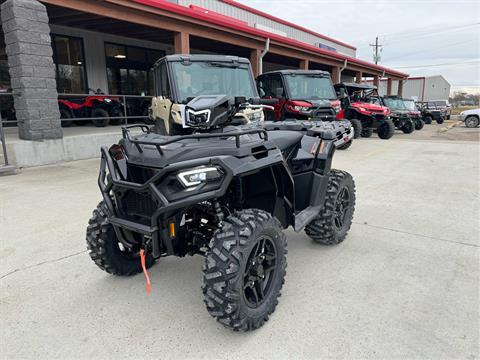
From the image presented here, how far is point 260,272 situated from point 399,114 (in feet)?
47.6

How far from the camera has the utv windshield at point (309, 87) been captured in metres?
9.65

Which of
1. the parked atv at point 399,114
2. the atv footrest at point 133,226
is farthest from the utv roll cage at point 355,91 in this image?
the atv footrest at point 133,226

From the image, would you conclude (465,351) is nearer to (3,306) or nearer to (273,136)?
(273,136)

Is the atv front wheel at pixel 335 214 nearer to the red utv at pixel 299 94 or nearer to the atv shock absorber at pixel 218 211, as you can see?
the atv shock absorber at pixel 218 211

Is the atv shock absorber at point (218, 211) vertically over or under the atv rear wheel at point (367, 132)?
over

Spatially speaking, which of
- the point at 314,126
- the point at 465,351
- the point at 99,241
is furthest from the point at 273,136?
the point at 465,351

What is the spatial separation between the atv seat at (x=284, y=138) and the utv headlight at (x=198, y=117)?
2.15 feet

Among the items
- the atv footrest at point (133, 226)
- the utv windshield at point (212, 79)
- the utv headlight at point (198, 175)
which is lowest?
the atv footrest at point (133, 226)

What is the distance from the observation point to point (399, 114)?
1463 cm

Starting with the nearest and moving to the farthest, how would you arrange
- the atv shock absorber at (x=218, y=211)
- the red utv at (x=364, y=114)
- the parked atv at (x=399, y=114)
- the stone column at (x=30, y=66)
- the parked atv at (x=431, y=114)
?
1. the atv shock absorber at (x=218, y=211)
2. the stone column at (x=30, y=66)
3. the red utv at (x=364, y=114)
4. the parked atv at (x=399, y=114)
5. the parked atv at (x=431, y=114)

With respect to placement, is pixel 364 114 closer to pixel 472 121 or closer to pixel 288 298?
pixel 472 121

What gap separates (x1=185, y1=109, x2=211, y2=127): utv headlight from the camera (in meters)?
2.29

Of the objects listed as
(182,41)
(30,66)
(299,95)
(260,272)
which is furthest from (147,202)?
Result: (182,41)

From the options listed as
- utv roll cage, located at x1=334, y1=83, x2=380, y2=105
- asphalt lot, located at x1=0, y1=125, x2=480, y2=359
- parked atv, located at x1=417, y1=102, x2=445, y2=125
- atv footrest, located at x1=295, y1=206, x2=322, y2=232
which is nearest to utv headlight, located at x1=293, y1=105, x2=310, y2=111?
utv roll cage, located at x1=334, y1=83, x2=380, y2=105
